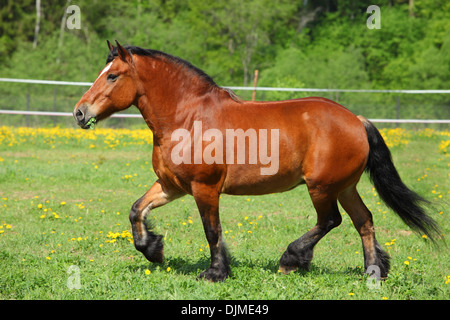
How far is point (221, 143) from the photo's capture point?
191 inches

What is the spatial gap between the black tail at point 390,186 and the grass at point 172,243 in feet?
0.60

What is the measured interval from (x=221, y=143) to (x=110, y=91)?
3.73 feet

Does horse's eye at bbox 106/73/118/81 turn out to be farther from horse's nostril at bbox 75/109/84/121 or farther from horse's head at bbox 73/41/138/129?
horse's nostril at bbox 75/109/84/121

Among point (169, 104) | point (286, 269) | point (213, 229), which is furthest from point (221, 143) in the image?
point (286, 269)

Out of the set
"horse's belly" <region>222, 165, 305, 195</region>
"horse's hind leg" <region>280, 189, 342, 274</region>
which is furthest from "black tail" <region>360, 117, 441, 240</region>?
"horse's belly" <region>222, 165, 305, 195</region>

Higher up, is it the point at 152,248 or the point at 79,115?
the point at 79,115

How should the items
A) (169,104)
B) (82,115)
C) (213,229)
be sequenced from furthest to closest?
(169,104), (213,229), (82,115)

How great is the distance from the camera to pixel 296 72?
115 feet

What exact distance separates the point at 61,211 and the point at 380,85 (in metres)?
32.5

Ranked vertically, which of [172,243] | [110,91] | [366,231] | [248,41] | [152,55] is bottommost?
[172,243]

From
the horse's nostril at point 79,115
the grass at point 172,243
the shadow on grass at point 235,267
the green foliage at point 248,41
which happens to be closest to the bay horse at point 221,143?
the horse's nostril at point 79,115

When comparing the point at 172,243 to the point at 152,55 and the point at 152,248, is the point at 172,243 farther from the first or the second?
the point at 152,55
